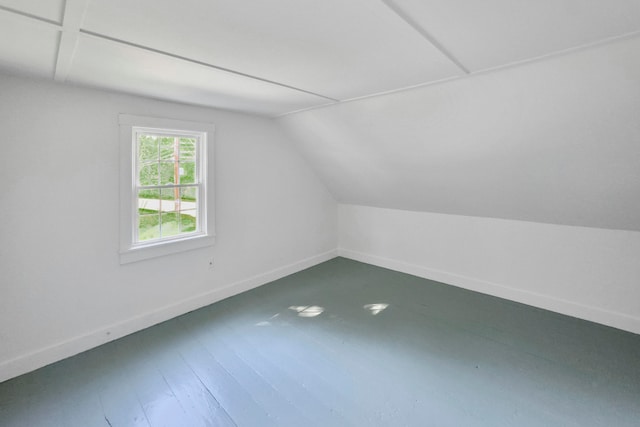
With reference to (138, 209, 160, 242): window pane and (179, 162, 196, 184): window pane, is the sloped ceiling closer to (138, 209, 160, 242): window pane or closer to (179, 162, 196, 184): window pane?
(179, 162, 196, 184): window pane

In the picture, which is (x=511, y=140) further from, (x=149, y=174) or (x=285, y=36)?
(x=149, y=174)

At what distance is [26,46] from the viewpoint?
1.60 m

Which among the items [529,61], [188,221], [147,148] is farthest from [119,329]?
[529,61]

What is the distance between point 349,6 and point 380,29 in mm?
246

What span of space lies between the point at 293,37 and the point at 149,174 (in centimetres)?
213

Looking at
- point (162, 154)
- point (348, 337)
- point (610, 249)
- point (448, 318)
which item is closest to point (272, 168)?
point (162, 154)

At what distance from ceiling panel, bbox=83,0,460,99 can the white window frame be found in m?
1.32

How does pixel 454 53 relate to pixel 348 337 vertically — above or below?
above

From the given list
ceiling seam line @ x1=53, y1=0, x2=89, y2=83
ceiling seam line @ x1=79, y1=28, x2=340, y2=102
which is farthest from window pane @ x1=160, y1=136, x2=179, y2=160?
ceiling seam line @ x1=79, y1=28, x2=340, y2=102

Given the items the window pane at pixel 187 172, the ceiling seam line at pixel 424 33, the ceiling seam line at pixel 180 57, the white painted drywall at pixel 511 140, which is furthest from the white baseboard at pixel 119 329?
the ceiling seam line at pixel 424 33

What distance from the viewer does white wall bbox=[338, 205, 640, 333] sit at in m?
2.95

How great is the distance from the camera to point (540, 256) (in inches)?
133

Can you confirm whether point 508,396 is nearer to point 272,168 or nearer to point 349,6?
point 349,6

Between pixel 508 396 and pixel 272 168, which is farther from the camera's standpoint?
pixel 272 168
